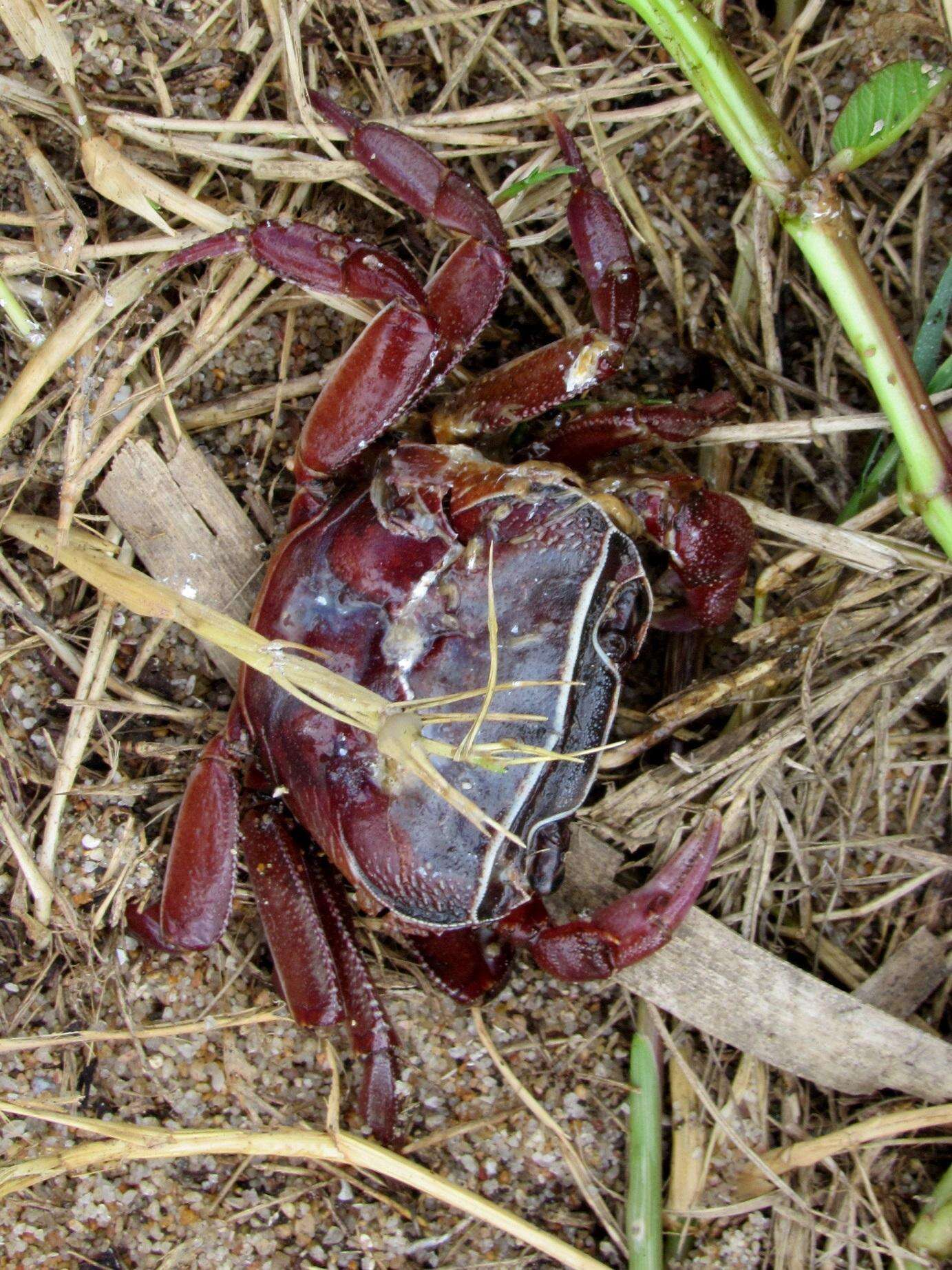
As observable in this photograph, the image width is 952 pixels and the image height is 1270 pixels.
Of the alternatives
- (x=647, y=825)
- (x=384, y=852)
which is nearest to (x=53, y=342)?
(x=384, y=852)

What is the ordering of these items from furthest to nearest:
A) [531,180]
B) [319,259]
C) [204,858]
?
[204,858] → [531,180] → [319,259]

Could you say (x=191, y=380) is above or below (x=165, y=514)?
above

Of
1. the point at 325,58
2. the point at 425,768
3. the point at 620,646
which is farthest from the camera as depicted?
the point at 325,58

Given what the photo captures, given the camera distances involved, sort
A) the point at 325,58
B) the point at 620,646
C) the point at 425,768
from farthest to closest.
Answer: the point at 325,58 → the point at 620,646 → the point at 425,768

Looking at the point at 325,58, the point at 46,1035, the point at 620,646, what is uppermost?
the point at 325,58

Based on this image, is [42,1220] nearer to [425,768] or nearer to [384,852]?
[384,852]

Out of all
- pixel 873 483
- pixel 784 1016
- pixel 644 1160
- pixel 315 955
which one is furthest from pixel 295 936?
pixel 873 483

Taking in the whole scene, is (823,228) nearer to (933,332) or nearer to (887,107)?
(887,107)
